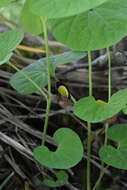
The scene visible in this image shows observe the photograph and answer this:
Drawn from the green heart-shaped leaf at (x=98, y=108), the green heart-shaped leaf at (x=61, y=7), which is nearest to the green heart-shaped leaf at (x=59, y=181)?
the green heart-shaped leaf at (x=98, y=108)

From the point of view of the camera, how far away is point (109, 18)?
2.54ft

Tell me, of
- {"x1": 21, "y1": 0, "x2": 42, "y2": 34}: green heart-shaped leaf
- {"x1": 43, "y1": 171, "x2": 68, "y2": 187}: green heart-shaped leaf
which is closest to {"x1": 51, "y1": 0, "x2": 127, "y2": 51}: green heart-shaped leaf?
{"x1": 21, "y1": 0, "x2": 42, "y2": 34}: green heart-shaped leaf

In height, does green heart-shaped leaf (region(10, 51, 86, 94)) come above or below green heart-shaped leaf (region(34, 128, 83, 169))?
above

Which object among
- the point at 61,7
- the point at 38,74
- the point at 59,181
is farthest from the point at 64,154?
the point at 61,7

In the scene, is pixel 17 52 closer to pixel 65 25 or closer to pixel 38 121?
pixel 38 121

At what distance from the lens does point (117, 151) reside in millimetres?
842

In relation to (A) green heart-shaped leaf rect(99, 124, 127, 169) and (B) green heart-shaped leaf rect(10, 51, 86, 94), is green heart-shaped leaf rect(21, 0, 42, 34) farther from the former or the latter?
(A) green heart-shaped leaf rect(99, 124, 127, 169)

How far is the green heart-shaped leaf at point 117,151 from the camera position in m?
0.80

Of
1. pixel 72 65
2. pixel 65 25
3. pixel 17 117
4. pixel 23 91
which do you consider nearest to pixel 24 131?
pixel 17 117

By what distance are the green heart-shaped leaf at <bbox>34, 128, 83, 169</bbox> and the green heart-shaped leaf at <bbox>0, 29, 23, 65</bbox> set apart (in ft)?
0.77

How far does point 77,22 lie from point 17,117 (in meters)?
0.43

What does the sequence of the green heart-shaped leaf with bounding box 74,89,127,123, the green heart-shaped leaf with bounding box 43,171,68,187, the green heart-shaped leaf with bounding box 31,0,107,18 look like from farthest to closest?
the green heart-shaped leaf with bounding box 43,171,68,187 → the green heart-shaped leaf with bounding box 74,89,127,123 → the green heart-shaped leaf with bounding box 31,0,107,18

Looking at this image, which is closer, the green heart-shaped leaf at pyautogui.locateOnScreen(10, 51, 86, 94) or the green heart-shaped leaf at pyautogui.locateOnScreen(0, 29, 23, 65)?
the green heart-shaped leaf at pyautogui.locateOnScreen(0, 29, 23, 65)

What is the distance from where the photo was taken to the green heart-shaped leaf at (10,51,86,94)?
0.94 metres
